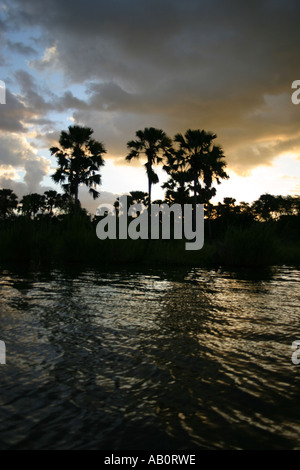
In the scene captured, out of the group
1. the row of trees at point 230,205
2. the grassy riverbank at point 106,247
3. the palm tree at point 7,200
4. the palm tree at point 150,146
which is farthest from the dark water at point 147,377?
the palm tree at point 7,200

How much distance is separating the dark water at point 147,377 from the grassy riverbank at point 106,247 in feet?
24.4

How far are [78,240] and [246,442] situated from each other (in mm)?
11662

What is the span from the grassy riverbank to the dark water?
7436mm

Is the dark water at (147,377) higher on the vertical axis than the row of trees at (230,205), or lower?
lower

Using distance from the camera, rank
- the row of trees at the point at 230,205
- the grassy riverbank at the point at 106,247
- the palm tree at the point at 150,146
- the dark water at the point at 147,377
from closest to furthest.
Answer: the dark water at the point at 147,377
the grassy riverbank at the point at 106,247
the palm tree at the point at 150,146
the row of trees at the point at 230,205

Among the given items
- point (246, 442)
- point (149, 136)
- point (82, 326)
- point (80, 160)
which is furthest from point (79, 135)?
point (246, 442)

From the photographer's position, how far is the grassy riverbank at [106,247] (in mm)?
11898

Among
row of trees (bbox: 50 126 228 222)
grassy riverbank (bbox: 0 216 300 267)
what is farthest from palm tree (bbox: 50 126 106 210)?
grassy riverbank (bbox: 0 216 300 267)

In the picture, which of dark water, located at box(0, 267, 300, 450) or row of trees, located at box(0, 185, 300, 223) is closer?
dark water, located at box(0, 267, 300, 450)

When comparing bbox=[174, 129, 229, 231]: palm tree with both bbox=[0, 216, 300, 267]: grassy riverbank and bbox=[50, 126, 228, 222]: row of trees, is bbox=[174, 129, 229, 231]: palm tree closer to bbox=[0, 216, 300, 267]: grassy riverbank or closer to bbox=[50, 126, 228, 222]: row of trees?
bbox=[50, 126, 228, 222]: row of trees

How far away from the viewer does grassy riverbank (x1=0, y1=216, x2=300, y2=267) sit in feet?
39.0

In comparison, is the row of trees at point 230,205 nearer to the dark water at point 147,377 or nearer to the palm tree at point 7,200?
the palm tree at point 7,200

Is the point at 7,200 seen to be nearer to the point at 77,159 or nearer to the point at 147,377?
the point at 77,159

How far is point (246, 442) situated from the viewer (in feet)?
5.24
